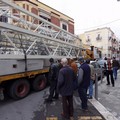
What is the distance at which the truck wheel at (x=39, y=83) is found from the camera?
10.8 m

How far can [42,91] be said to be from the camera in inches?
444

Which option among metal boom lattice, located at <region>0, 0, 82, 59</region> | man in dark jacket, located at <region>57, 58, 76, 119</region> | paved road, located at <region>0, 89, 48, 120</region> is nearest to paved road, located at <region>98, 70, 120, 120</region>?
man in dark jacket, located at <region>57, 58, 76, 119</region>

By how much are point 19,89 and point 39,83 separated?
69.1 inches

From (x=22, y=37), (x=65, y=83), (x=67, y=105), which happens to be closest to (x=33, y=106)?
(x=67, y=105)

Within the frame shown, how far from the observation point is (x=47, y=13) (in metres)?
23.0

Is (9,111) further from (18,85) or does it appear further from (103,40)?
(103,40)

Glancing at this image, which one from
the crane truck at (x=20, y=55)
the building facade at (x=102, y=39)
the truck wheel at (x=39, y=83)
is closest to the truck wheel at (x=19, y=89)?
the crane truck at (x=20, y=55)

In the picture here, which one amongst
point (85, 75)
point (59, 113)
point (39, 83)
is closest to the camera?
point (59, 113)

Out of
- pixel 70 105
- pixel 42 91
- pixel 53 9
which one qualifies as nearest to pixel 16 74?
pixel 42 91

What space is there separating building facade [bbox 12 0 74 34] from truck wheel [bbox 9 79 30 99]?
1107cm

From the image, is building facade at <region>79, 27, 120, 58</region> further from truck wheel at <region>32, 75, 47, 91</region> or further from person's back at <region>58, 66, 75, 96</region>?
person's back at <region>58, 66, 75, 96</region>

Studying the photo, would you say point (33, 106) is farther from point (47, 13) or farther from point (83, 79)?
point (47, 13)

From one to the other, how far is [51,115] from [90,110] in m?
1.35

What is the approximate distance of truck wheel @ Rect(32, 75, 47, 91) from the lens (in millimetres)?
10844
